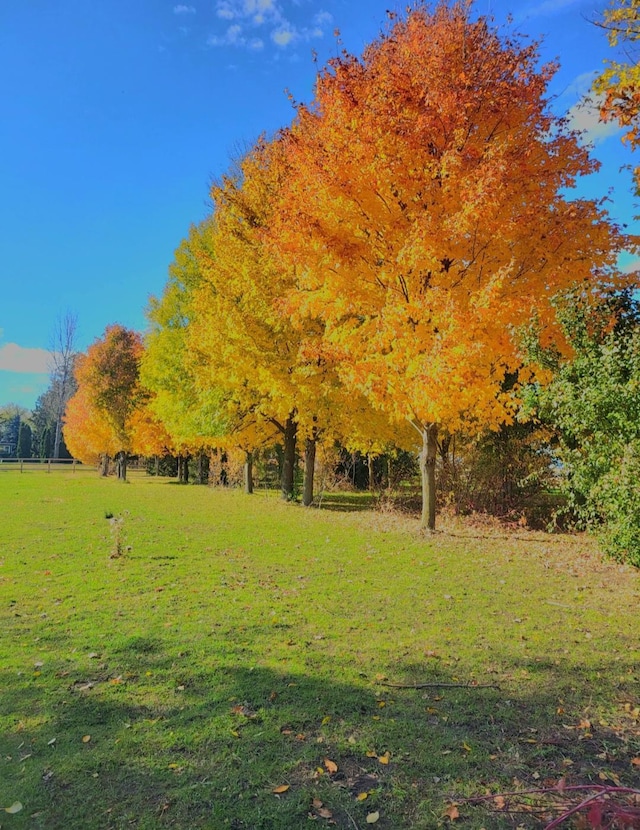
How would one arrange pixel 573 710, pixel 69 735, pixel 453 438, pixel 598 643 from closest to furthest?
pixel 69 735 → pixel 573 710 → pixel 598 643 → pixel 453 438

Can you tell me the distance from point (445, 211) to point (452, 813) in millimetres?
8174

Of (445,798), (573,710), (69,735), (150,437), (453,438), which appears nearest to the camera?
(445,798)

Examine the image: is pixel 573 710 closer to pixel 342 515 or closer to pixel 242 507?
pixel 342 515

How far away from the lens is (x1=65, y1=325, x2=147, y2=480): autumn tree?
28.0m

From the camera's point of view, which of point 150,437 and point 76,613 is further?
point 150,437

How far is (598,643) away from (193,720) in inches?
141

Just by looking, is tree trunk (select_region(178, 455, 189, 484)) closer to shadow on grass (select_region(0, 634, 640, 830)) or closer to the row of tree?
the row of tree

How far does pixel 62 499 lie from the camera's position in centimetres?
1594

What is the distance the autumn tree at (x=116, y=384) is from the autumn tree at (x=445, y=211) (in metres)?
20.8

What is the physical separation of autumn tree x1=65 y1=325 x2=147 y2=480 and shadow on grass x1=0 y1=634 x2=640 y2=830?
25.5 m

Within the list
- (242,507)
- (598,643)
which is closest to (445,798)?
(598,643)

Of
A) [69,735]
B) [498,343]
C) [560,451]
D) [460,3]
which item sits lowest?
[69,735]

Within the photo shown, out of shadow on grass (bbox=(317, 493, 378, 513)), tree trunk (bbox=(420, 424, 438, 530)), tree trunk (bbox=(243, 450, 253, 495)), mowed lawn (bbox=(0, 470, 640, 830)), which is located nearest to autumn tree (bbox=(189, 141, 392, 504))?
shadow on grass (bbox=(317, 493, 378, 513))

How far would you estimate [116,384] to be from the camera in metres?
28.2
